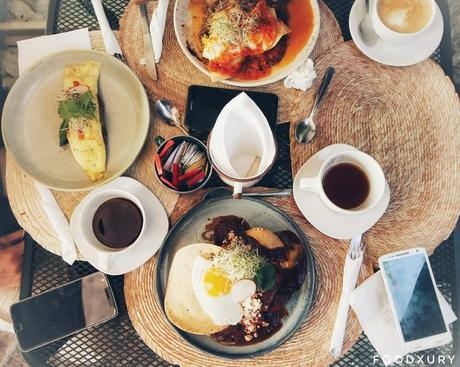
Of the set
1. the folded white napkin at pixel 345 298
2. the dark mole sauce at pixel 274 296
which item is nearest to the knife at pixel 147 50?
the dark mole sauce at pixel 274 296

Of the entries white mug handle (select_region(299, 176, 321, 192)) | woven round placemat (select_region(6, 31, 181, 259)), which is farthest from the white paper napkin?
white mug handle (select_region(299, 176, 321, 192))

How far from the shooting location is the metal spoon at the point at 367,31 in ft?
4.52

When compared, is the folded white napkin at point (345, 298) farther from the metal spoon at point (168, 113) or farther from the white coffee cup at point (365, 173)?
the metal spoon at point (168, 113)

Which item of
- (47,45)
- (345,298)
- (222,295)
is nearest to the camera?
(222,295)

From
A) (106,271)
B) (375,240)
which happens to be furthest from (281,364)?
(106,271)

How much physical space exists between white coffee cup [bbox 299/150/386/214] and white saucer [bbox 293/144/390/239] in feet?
0.09

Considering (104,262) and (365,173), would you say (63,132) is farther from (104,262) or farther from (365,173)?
(365,173)

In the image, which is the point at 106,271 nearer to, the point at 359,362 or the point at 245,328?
the point at 245,328

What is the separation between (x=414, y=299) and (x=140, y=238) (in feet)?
2.54

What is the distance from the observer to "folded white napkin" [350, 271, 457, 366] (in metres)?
1.34

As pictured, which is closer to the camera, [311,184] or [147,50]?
[311,184]

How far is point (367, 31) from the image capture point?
139 centimetres

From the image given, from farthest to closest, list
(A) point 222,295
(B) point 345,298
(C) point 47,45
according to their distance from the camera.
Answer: (C) point 47,45, (B) point 345,298, (A) point 222,295

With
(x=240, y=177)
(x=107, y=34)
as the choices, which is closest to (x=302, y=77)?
(x=240, y=177)
